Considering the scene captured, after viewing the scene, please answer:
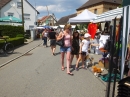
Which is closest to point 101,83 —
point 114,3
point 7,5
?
point 7,5

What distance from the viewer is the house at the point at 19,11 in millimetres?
41156

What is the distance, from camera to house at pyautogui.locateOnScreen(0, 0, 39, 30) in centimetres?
4116

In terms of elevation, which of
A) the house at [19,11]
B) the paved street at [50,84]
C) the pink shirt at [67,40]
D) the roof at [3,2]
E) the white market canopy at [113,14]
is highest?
the roof at [3,2]

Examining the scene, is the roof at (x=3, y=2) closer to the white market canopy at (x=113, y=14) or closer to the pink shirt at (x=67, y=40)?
the white market canopy at (x=113, y=14)

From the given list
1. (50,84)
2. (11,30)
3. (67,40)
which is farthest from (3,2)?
(50,84)

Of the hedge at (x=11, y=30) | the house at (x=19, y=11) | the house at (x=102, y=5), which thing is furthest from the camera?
the house at (x=102, y=5)

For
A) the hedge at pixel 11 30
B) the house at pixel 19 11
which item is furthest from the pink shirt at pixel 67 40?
the house at pixel 19 11

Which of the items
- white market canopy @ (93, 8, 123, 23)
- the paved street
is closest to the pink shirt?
the paved street

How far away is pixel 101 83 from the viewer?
5.81 m

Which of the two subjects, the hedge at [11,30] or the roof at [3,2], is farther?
the roof at [3,2]

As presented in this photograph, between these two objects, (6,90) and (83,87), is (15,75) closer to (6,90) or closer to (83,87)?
(6,90)

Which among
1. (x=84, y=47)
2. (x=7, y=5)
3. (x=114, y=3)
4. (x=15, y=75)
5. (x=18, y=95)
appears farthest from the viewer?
(x=114, y=3)

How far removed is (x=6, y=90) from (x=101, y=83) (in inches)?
120

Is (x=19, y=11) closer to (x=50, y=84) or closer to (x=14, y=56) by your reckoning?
(x=14, y=56)
